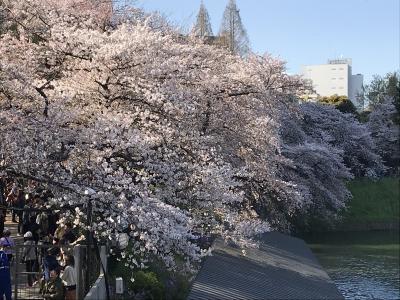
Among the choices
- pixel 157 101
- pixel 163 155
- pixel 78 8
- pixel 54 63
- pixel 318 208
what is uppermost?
pixel 78 8

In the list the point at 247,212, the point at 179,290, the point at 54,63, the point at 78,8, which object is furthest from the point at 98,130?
the point at 247,212

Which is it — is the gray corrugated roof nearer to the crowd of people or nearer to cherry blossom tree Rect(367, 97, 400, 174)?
the crowd of people

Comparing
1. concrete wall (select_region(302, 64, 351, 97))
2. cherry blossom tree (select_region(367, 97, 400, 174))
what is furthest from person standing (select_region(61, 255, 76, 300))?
concrete wall (select_region(302, 64, 351, 97))

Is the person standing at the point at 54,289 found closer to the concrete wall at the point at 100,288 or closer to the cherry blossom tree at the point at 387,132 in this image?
the concrete wall at the point at 100,288

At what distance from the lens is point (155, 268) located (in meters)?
12.0

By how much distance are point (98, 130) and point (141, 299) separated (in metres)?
3.48

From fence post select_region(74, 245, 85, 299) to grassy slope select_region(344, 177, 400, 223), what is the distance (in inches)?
1178

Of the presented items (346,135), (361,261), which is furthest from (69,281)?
(346,135)

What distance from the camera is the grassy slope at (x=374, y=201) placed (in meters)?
37.2

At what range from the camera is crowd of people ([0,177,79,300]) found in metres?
8.22

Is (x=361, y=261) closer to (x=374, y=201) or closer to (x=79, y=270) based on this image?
(x=374, y=201)

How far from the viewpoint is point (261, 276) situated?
48.9 ft

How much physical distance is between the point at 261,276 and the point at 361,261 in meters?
11.2

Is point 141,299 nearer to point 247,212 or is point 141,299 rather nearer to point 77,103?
point 77,103
